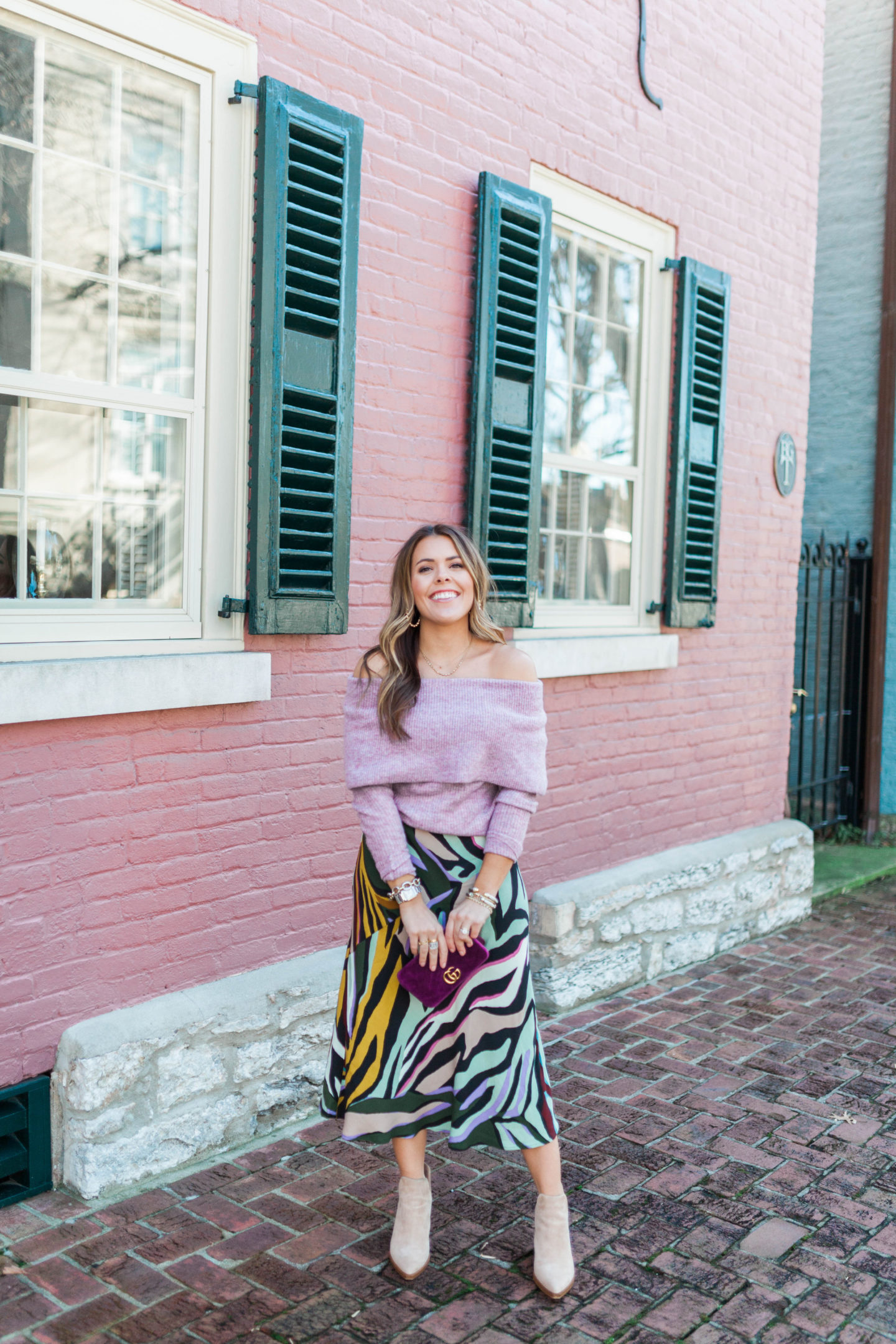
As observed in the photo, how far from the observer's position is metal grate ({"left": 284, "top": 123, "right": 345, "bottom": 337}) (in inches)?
141

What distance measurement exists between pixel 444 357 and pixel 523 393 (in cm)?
46

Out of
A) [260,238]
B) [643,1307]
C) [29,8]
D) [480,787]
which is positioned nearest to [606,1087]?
[643,1307]

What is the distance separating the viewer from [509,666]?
9.42 ft

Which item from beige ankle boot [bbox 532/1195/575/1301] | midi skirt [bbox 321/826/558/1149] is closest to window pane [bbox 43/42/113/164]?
midi skirt [bbox 321/826/558/1149]

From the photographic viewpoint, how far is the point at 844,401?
915cm

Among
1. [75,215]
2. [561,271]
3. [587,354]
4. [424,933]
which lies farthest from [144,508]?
[587,354]

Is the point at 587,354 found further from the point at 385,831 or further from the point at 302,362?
the point at 385,831

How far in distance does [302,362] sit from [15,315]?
0.88 metres

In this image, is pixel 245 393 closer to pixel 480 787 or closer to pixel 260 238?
pixel 260 238

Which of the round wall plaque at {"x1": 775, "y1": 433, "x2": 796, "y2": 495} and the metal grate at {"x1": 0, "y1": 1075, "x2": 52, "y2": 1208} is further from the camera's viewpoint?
the round wall plaque at {"x1": 775, "y1": 433, "x2": 796, "y2": 495}

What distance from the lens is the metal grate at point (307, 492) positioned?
3656mm

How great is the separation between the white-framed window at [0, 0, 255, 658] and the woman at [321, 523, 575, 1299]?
0.93m

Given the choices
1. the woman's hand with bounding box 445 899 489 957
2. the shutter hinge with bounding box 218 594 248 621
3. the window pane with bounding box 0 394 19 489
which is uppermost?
the window pane with bounding box 0 394 19 489

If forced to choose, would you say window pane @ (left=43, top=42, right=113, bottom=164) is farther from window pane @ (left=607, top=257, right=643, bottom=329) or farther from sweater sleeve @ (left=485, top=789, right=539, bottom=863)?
window pane @ (left=607, top=257, right=643, bottom=329)
